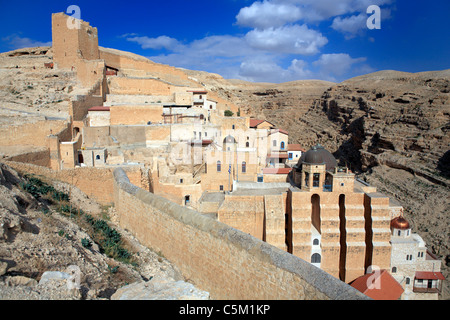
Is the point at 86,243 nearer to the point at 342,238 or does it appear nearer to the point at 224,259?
the point at 224,259

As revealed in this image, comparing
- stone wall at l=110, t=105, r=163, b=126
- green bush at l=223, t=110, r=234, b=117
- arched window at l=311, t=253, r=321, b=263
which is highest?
green bush at l=223, t=110, r=234, b=117

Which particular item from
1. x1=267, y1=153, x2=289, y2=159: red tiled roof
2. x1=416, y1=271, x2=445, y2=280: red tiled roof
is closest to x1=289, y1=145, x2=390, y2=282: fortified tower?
x1=416, y1=271, x2=445, y2=280: red tiled roof

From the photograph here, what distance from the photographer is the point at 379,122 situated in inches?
1239

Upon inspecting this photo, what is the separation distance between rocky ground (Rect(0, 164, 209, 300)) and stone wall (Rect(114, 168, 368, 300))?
1.12ft

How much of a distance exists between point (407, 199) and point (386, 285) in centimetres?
1039

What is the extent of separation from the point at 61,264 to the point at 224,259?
246 cm

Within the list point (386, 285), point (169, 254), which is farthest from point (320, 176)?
point (169, 254)

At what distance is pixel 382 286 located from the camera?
37.4 ft

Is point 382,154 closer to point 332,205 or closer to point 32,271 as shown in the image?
point 332,205

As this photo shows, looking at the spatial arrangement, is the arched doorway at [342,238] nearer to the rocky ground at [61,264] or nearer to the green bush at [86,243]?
the rocky ground at [61,264]

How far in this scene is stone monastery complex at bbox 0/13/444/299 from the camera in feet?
40.4

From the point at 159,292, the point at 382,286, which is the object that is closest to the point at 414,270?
the point at 382,286

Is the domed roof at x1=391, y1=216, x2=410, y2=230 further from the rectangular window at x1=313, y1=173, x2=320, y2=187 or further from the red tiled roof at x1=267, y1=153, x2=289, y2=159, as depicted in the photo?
the red tiled roof at x1=267, y1=153, x2=289, y2=159

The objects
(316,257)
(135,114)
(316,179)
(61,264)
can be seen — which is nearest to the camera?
(61,264)
